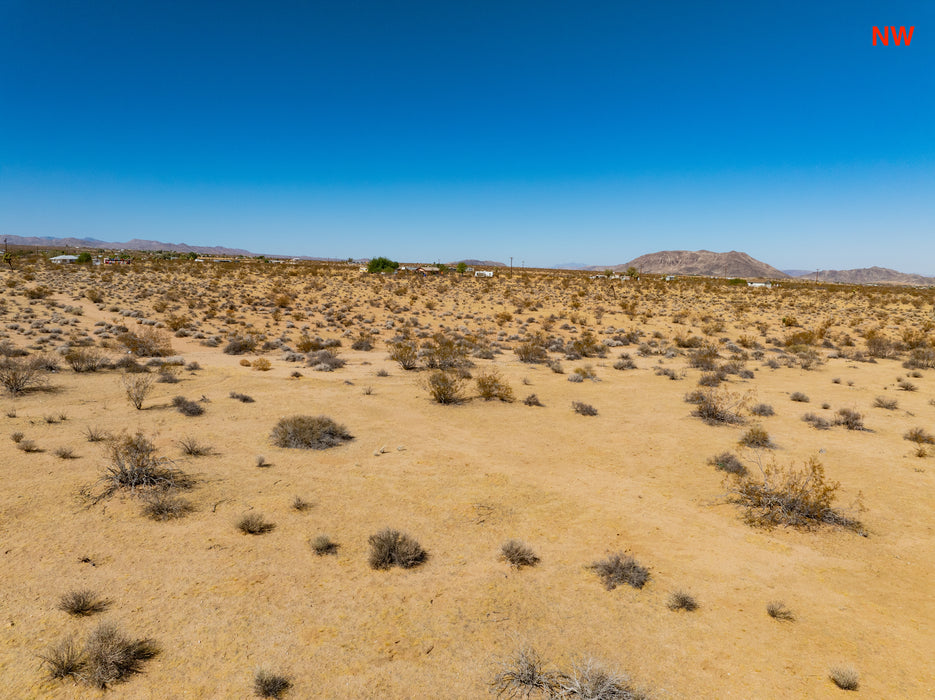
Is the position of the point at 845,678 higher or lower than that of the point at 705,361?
lower

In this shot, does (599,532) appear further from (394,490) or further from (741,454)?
(741,454)

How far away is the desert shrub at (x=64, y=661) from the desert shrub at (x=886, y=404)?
16.6 metres

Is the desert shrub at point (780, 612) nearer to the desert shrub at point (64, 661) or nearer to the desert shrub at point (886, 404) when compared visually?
the desert shrub at point (64, 661)

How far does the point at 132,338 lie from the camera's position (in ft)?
57.8

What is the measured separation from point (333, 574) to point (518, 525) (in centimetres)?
261

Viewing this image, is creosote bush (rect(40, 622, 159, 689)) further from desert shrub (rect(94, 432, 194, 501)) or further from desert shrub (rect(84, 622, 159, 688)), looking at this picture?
desert shrub (rect(94, 432, 194, 501))

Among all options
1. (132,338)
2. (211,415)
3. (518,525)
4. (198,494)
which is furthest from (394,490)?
(132,338)

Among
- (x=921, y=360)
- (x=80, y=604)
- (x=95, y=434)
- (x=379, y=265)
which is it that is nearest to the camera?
(x=80, y=604)

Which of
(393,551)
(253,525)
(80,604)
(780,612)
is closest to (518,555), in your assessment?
(393,551)

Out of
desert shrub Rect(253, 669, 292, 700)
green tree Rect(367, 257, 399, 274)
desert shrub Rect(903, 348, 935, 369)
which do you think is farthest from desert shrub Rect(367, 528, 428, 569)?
green tree Rect(367, 257, 399, 274)

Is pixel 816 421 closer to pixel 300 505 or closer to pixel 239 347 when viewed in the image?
pixel 300 505

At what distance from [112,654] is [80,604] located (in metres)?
0.98

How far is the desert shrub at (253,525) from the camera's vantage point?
245 inches

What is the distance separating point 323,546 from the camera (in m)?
5.88
